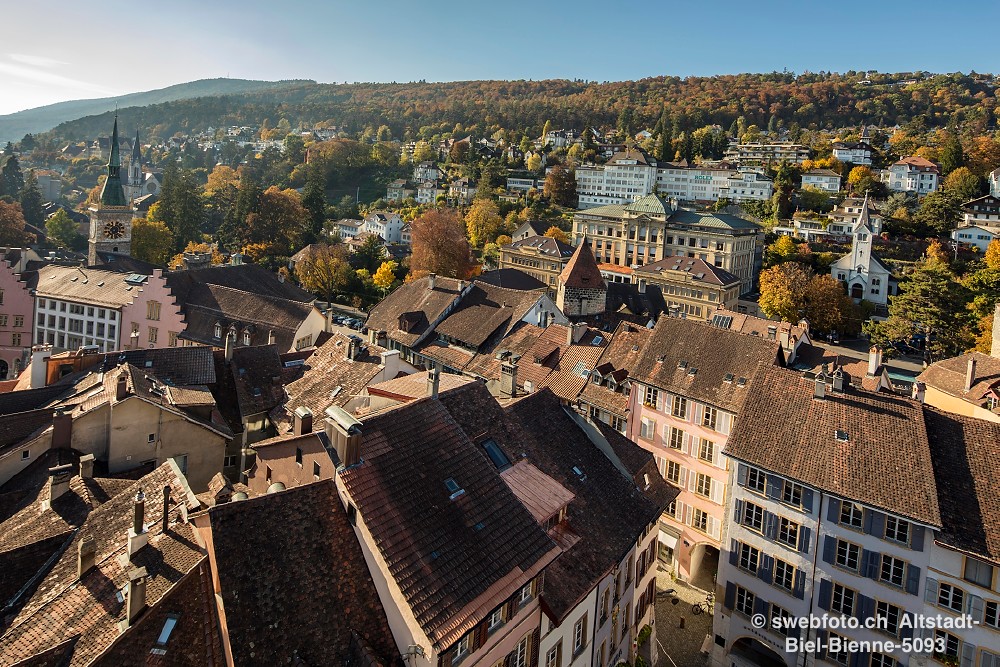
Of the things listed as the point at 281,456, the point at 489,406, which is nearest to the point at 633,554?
the point at 489,406

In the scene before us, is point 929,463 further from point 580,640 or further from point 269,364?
point 269,364

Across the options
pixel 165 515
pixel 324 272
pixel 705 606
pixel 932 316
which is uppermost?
pixel 324 272

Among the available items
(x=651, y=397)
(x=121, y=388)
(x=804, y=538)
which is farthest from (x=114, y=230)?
(x=804, y=538)

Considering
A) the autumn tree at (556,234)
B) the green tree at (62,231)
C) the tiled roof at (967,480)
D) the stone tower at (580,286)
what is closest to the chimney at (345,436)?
the tiled roof at (967,480)

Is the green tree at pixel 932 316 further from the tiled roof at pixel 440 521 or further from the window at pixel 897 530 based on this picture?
the tiled roof at pixel 440 521

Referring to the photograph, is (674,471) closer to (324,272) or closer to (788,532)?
(788,532)
